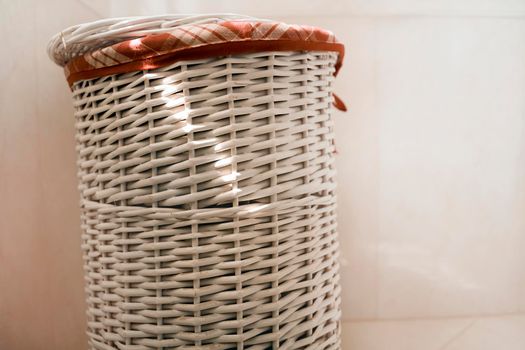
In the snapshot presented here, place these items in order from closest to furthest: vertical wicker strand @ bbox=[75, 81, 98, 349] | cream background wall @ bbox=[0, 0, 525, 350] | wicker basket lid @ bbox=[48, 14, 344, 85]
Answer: wicker basket lid @ bbox=[48, 14, 344, 85] < vertical wicker strand @ bbox=[75, 81, 98, 349] < cream background wall @ bbox=[0, 0, 525, 350]

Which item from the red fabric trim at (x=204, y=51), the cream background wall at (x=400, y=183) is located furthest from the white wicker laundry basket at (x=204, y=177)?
the cream background wall at (x=400, y=183)

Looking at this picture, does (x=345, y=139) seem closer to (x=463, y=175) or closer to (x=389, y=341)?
(x=463, y=175)

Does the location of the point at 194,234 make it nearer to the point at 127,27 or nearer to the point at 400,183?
the point at 127,27

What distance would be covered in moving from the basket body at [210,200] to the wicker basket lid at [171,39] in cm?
1

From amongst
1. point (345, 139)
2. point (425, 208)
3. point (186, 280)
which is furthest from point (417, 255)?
point (186, 280)

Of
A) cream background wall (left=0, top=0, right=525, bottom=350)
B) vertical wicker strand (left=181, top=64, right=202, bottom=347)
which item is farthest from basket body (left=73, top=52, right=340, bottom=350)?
cream background wall (left=0, top=0, right=525, bottom=350)

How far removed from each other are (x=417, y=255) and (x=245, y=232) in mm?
561

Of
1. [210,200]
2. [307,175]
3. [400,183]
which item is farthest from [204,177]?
[400,183]

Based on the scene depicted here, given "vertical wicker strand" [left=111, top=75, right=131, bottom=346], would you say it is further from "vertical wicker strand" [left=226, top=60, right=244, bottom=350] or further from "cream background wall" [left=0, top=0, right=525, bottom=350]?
"cream background wall" [left=0, top=0, right=525, bottom=350]

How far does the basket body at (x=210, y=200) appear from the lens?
562 mm

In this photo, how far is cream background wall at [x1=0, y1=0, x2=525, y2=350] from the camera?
91 cm

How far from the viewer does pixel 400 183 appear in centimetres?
99

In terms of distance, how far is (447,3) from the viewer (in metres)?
0.97

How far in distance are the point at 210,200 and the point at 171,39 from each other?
19 cm
